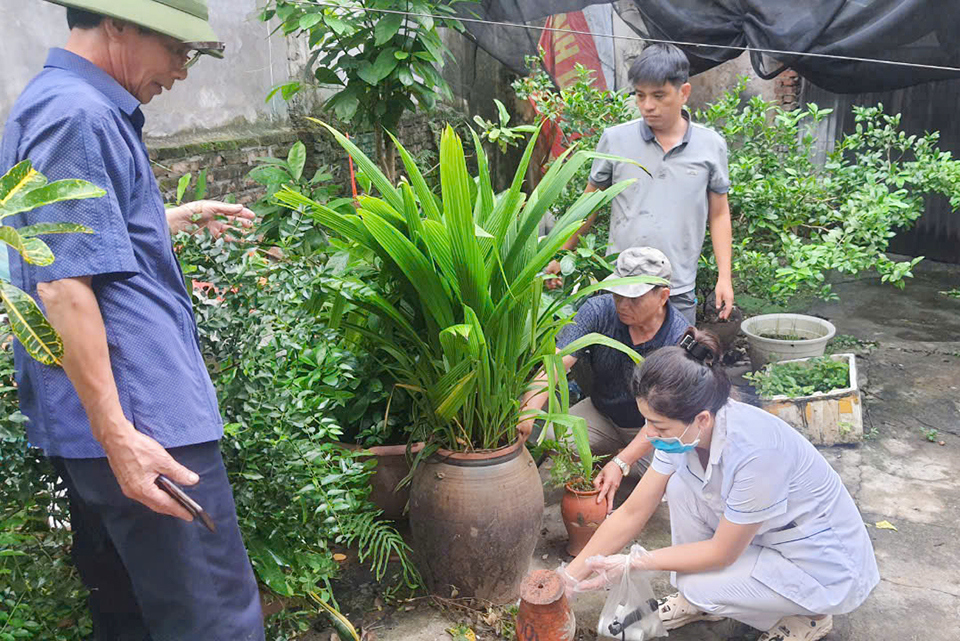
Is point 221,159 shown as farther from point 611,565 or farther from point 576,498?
point 611,565

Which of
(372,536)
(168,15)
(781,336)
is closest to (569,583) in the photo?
(372,536)

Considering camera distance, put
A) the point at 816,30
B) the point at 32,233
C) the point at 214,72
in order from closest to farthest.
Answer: the point at 32,233, the point at 816,30, the point at 214,72

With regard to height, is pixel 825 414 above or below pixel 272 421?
below

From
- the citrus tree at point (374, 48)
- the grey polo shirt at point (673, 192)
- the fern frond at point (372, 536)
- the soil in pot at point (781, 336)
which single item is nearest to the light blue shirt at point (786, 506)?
the fern frond at point (372, 536)

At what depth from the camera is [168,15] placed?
1.55m

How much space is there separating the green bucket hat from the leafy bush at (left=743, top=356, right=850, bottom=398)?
10.0 feet

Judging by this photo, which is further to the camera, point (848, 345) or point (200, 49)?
point (848, 345)

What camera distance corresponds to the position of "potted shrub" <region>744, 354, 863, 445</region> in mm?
3727

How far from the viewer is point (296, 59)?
6133 mm

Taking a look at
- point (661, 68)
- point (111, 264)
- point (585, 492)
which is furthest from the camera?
point (661, 68)

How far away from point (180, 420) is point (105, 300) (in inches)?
10.8

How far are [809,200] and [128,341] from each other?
3810 mm

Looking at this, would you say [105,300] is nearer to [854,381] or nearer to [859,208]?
[854,381]

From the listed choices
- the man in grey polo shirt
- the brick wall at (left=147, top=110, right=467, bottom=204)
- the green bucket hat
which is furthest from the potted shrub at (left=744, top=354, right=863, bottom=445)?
the green bucket hat
